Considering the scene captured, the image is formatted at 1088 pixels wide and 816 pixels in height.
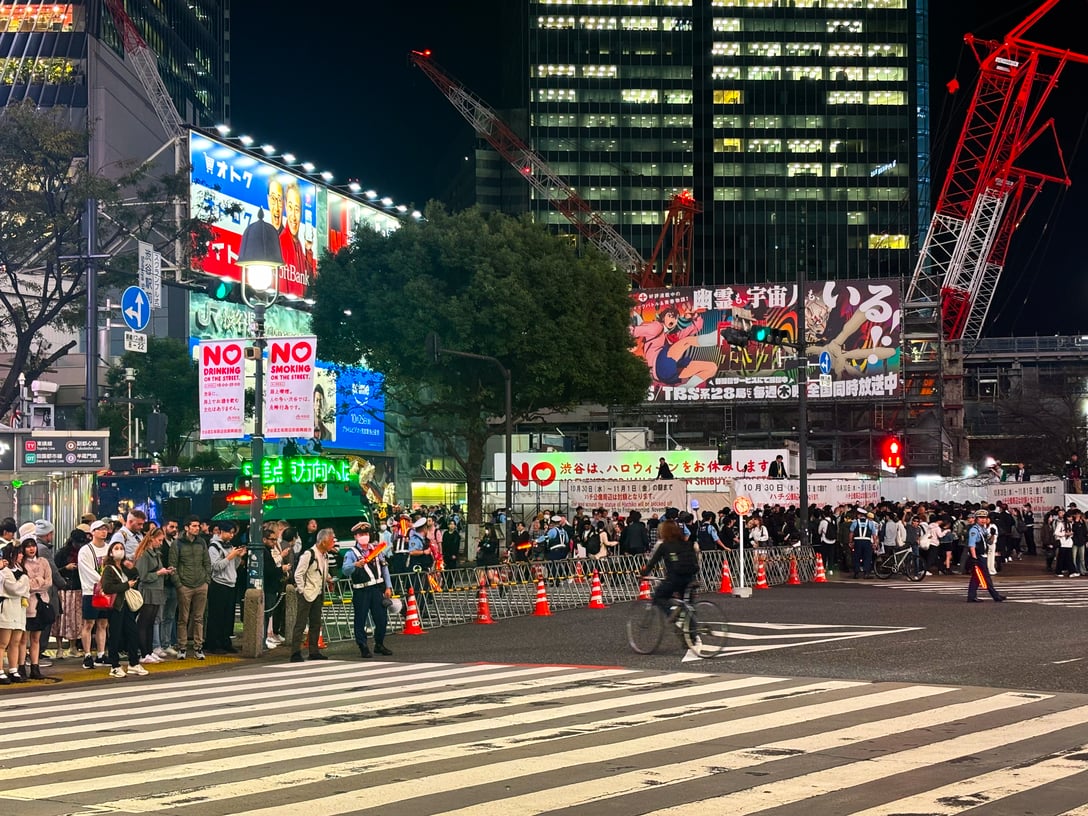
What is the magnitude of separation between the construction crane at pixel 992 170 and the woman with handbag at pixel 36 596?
6573 cm

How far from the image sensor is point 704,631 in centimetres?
1683

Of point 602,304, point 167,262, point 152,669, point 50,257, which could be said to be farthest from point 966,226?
point 152,669

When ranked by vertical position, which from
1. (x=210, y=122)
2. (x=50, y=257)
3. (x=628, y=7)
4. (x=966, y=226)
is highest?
(x=628, y=7)

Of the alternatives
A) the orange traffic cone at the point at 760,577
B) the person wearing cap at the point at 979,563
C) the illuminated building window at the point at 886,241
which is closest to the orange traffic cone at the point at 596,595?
the orange traffic cone at the point at 760,577

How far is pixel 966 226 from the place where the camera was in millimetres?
86688

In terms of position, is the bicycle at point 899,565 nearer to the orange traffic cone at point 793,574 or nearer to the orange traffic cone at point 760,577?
the orange traffic cone at point 793,574

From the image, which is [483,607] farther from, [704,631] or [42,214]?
[42,214]

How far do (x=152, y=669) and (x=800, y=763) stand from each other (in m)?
10.1

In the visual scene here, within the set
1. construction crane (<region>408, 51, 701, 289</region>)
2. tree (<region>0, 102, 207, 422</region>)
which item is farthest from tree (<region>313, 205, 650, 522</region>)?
construction crane (<region>408, 51, 701, 289</region>)

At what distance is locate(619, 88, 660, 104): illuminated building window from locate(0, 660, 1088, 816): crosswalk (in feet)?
419

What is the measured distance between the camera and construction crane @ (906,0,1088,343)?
78.4 m

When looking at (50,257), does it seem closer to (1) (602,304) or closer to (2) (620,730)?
(1) (602,304)

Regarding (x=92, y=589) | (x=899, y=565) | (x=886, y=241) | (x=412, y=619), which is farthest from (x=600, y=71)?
(x=92, y=589)

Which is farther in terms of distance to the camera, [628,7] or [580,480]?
[628,7]
